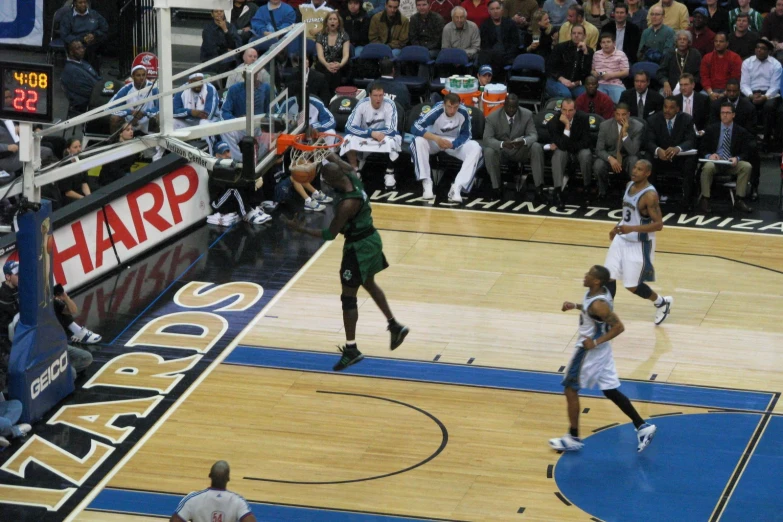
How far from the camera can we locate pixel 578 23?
1878cm

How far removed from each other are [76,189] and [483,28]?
23.3ft

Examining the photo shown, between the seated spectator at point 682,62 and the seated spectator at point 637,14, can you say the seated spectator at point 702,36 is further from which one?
the seated spectator at point 637,14

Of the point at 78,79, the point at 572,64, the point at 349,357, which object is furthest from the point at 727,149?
the point at 78,79

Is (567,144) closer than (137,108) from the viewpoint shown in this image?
No

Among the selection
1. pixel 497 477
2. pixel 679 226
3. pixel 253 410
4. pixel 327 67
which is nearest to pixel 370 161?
pixel 327 67

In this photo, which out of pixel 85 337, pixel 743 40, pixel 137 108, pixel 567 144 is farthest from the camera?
pixel 743 40

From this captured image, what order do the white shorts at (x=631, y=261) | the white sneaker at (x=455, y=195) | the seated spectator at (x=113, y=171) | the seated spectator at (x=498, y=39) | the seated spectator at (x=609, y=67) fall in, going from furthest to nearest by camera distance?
the seated spectator at (x=498, y=39), the seated spectator at (x=609, y=67), the white sneaker at (x=455, y=195), the seated spectator at (x=113, y=171), the white shorts at (x=631, y=261)

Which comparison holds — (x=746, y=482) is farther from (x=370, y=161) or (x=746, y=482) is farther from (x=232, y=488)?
(x=370, y=161)

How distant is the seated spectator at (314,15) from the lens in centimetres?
1975

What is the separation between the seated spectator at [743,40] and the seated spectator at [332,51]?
5604 mm

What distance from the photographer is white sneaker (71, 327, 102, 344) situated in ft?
40.4

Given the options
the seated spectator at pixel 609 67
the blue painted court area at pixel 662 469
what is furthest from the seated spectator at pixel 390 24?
the blue painted court area at pixel 662 469

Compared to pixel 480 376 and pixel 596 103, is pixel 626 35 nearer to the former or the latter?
pixel 596 103

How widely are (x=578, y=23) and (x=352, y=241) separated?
8.77 metres
